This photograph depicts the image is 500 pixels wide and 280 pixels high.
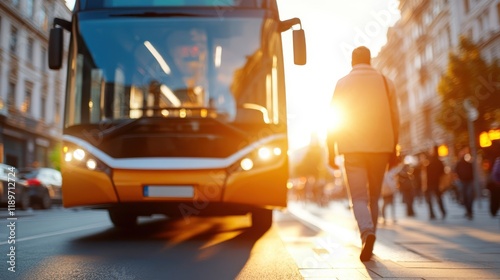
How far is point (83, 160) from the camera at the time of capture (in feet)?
22.3

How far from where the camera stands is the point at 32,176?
1922 cm

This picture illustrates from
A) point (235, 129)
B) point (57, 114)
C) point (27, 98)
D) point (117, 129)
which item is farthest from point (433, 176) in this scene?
point (57, 114)

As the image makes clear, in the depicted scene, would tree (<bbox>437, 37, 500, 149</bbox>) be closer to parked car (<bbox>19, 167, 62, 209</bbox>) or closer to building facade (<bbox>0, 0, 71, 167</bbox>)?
parked car (<bbox>19, 167, 62, 209</bbox>)

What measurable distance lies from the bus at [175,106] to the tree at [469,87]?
20826mm

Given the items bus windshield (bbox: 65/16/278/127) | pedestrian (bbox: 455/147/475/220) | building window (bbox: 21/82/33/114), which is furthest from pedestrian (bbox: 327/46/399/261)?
building window (bbox: 21/82/33/114)

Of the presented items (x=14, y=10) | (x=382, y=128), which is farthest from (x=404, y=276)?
(x=14, y=10)

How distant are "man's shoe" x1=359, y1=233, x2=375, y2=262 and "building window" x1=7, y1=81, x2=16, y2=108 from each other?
95.6ft

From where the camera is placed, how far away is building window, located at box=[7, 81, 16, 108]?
102ft

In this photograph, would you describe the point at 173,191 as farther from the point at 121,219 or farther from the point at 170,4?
the point at 121,219

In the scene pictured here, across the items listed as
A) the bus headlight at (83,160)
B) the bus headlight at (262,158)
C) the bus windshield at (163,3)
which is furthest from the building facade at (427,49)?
the bus headlight at (83,160)

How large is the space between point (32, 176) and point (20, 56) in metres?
15.8

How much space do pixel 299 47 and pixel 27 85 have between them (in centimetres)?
2921

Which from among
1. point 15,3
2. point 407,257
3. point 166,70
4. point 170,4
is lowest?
point 407,257

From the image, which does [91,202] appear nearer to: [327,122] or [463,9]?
[327,122]
